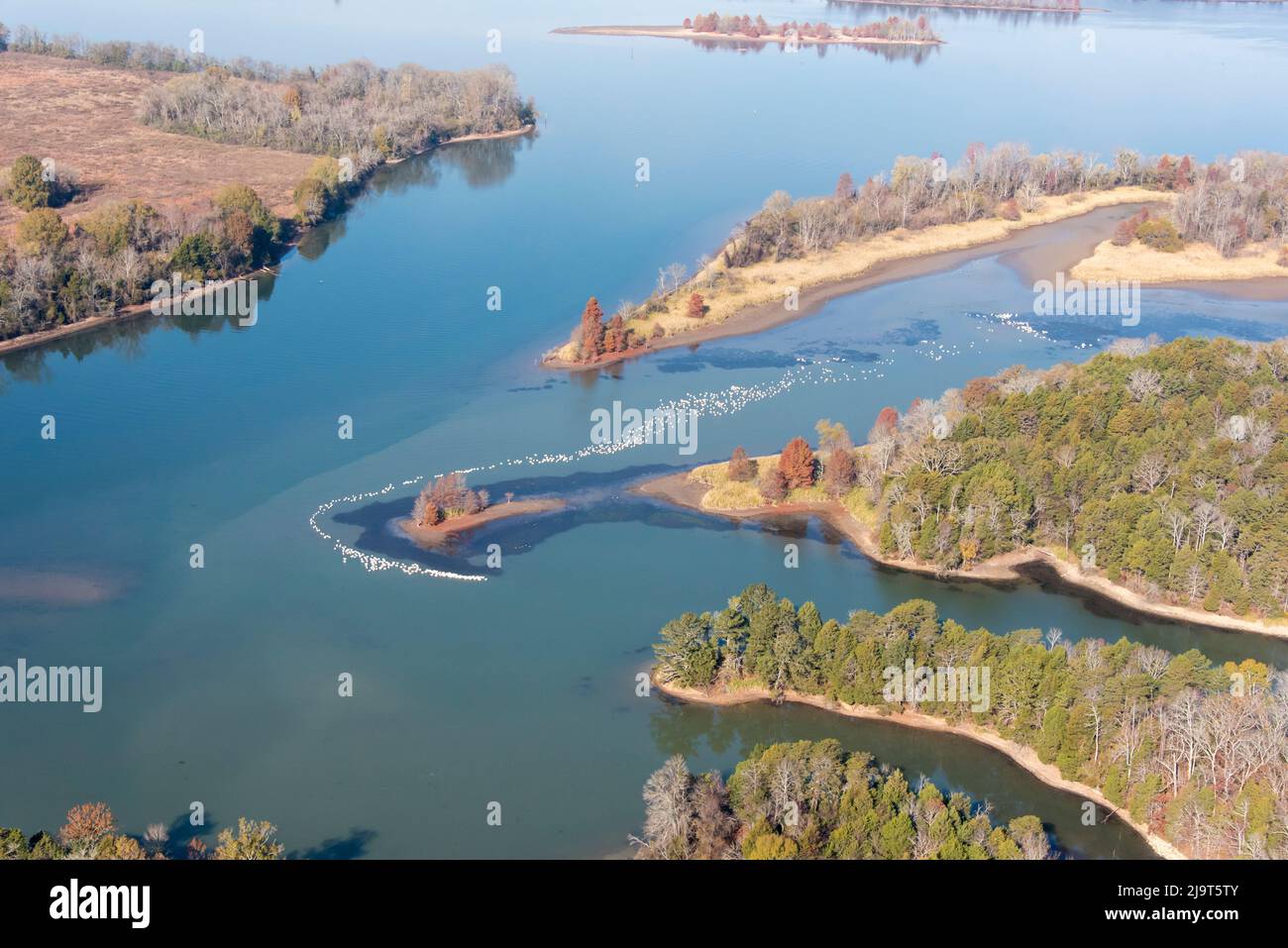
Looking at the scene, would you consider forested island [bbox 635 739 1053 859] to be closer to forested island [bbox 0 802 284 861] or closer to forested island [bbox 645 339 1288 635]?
forested island [bbox 0 802 284 861]

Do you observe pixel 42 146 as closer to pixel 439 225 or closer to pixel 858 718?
pixel 439 225

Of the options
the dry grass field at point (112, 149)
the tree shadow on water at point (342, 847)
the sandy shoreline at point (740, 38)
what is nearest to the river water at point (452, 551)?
the tree shadow on water at point (342, 847)

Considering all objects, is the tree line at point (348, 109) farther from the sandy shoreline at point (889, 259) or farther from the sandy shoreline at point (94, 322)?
the sandy shoreline at point (889, 259)

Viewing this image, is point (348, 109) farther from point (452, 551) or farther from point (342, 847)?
point (342, 847)

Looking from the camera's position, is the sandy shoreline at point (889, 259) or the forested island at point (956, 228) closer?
the sandy shoreline at point (889, 259)

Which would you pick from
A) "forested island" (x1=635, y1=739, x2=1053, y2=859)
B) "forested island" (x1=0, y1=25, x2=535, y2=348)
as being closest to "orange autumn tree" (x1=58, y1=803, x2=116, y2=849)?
"forested island" (x1=635, y1=739, x2=1053, y2=859)

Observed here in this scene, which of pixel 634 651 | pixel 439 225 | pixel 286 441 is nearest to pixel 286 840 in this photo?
pixel 634 651
